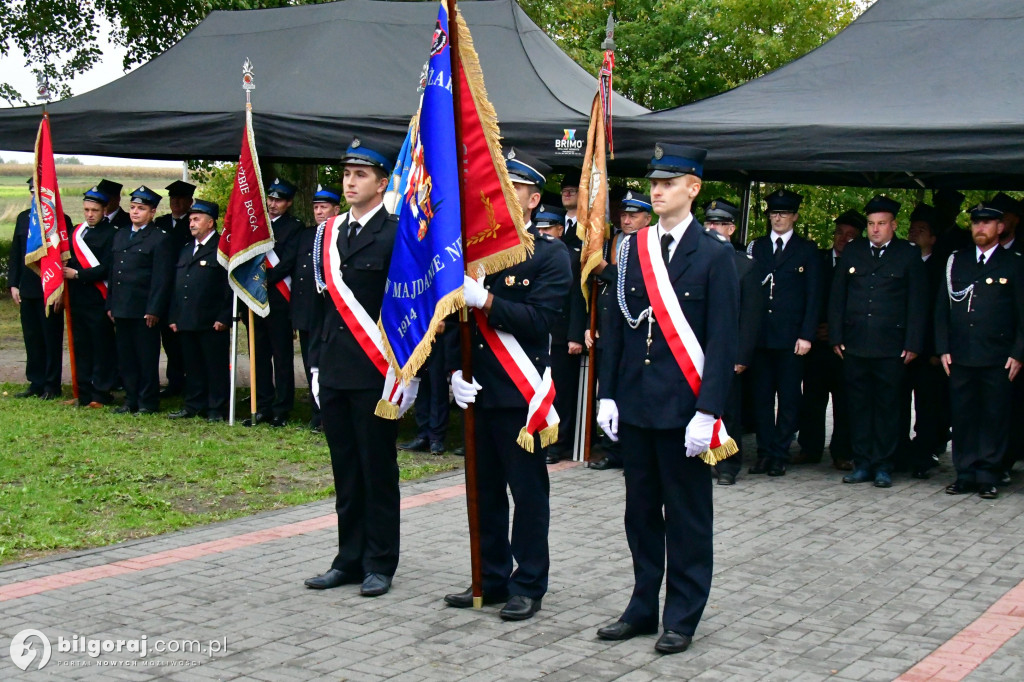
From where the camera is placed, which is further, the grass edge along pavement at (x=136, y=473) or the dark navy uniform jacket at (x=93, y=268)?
the dark navy uniform jacket at (x=93, y=268)

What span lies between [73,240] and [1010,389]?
337 inches

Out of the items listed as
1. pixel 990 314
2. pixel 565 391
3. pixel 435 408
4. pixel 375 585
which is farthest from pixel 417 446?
pixel 990 314

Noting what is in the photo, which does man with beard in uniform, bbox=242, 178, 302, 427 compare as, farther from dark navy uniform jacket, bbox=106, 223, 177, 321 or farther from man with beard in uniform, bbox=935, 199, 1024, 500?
man with beard in uniform, bbox=935, 199, 1024, 500

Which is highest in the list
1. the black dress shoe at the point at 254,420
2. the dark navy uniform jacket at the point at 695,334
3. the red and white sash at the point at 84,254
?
the red and white sash at the point at 84,254

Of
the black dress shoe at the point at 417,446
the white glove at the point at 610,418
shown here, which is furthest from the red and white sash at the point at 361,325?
the black dress shoe at the point at 417,446

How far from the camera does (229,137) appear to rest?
35.2 feet

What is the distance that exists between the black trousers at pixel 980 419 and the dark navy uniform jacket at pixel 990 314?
0.36 feet

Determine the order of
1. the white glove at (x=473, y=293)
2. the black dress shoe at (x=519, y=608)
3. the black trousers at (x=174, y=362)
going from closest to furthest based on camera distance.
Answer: the white glove at (x=473, y=293), the black dress shoe at (x=519, y=608), the black trousers at (x=174, y=362)

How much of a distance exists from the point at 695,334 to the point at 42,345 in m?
8.99

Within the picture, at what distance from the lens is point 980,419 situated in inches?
343

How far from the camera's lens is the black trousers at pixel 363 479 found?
5855 mm

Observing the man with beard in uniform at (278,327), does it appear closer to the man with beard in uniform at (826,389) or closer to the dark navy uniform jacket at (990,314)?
the man with beard in uniform at (826,389)

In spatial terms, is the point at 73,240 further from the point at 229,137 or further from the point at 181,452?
the point at 181,452

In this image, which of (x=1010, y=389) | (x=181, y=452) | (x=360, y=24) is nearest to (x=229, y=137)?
(x=360, y=24)
